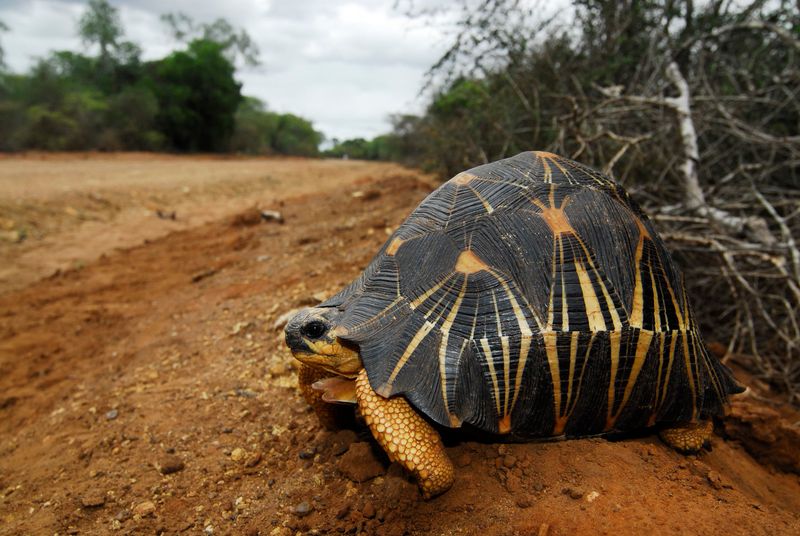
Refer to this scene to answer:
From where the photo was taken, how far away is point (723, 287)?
4.69 metres

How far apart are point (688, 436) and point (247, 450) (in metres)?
2.13

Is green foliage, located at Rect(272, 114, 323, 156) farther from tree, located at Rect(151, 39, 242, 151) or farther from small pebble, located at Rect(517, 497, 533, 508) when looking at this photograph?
small pebble, located at Rect(517, 497, 533, 508)

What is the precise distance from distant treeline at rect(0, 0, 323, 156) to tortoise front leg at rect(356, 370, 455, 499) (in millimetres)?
21987

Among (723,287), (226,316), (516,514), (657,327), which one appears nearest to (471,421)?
(516,514)

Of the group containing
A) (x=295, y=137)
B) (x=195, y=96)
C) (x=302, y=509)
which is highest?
(x=195, y=96)

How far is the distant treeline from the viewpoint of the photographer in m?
20.5

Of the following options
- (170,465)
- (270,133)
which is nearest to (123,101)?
(270,133)

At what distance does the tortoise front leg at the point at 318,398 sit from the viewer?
2410 millimetres

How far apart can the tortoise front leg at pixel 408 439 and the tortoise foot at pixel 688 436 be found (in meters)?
1.21

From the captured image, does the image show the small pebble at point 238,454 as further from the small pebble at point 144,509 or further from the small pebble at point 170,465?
the small pebble at point 144,509

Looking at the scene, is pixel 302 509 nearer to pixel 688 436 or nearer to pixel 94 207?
pixel 688 436

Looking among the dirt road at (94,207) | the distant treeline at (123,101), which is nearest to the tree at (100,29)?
the distant treeline at (123,101)

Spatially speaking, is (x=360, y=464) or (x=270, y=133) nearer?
(x=360, y=464)

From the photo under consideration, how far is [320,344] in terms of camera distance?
204 centimetres
